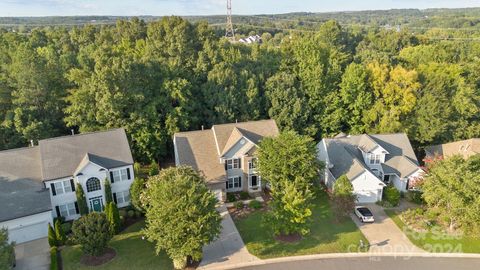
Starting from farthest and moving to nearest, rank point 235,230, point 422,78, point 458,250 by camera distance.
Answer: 1. point 422,78
2. point 235,230
3. point 458,250

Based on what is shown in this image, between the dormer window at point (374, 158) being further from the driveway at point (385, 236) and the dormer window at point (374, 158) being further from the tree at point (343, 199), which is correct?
the tree at point (343, 199)

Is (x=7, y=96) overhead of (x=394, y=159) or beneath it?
overhead

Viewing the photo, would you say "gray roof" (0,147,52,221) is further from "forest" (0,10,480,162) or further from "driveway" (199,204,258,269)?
"driveway" (199,204,258,269)

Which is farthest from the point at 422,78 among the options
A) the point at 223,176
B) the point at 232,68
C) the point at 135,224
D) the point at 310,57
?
the point at 135,224

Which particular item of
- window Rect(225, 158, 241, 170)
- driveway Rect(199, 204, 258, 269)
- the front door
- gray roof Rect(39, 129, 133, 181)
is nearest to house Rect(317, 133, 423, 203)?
Answer: window Rect(225, 158, 241, 170)

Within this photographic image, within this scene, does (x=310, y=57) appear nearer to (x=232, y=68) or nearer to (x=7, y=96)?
(x=232, y=68)

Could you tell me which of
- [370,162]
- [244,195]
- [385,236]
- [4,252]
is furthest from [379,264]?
[4,252]

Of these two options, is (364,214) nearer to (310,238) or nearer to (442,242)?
(310,238)
